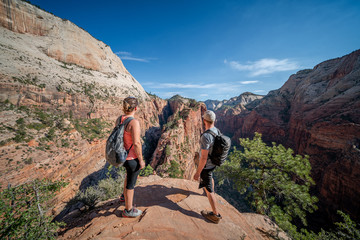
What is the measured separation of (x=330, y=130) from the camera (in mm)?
17859

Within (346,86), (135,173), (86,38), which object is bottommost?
(135,173)

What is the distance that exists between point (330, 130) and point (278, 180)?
74.0ft

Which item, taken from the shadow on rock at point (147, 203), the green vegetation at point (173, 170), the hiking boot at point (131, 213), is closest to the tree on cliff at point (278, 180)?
the shadow on rock at point (147, 203)

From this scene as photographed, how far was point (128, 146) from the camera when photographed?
91.3 inches

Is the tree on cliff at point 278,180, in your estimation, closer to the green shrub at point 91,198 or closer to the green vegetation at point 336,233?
the green vegetation at point 336,233

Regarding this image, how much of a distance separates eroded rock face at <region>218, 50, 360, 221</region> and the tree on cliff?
15483 mm

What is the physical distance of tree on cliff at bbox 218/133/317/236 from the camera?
14.8 feet

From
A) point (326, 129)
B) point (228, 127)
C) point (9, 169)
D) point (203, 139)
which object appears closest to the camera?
point (203, 139)

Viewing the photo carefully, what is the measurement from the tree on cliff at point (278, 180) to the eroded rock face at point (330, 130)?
50.8 ft

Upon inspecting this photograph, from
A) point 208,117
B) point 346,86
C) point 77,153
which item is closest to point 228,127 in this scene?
point 346,86

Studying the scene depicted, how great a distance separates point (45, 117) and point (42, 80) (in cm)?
871

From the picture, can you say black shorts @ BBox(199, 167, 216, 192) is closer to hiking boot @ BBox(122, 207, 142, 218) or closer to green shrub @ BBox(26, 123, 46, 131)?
hiking boot @ BBox(122, 207, 142, 218)

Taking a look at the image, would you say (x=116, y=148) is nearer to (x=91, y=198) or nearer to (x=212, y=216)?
(x=212, y=216)

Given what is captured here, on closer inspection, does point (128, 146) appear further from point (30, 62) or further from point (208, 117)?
point (30, 62)
